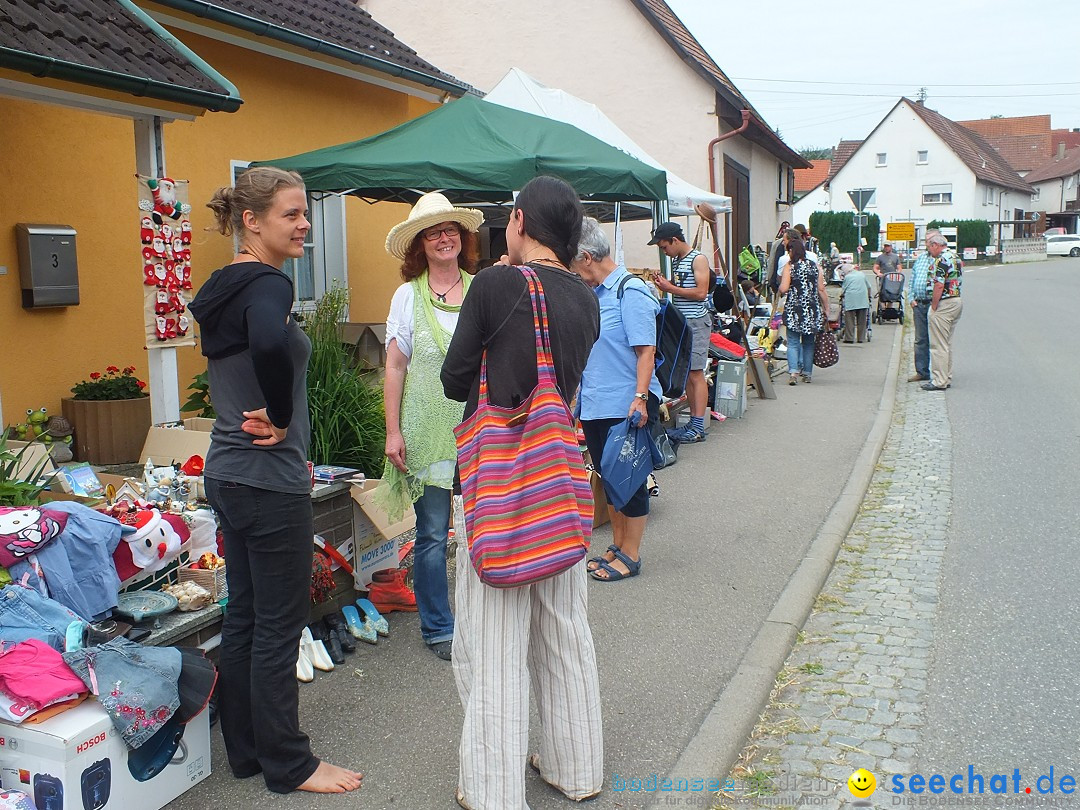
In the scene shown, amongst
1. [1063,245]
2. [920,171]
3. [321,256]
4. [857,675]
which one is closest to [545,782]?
[857,675]

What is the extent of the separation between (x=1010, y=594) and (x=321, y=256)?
22.9 feet

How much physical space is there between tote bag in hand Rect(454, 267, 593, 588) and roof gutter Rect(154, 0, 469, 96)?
5797 millimetres

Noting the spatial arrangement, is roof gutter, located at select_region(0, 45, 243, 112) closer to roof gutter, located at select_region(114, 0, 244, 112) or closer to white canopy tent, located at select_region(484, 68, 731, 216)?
roof gutter, located at select_region(114, 0, 244, 112)

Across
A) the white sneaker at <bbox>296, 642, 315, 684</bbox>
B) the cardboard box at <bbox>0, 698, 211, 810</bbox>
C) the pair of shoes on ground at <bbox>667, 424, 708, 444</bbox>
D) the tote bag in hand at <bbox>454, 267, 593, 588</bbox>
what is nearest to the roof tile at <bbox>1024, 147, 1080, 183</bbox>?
the pair of shoes on ground at <bbox>667, 424, 708, 444</bbox>

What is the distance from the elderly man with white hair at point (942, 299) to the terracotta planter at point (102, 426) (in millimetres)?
9509

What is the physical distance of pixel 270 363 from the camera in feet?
9.49

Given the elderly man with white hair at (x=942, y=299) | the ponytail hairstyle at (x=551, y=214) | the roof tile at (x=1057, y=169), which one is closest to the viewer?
the ponytail hairstyle at (x=551, y=214)

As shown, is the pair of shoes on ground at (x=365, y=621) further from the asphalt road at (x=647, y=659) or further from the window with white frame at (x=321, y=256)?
the window with white frame at (x=321, y=256)

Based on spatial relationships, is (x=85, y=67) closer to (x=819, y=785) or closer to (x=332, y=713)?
(x=332, y=713)

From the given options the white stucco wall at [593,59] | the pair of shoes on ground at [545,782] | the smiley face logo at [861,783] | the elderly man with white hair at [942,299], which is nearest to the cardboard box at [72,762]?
the pair of shoes on ground at [545,782]

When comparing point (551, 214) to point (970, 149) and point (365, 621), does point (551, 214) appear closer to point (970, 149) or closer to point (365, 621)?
point (365, 621)

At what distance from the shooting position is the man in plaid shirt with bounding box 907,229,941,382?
1264 centimetres

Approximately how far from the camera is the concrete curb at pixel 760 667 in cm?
351

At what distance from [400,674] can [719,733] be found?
1387mm
